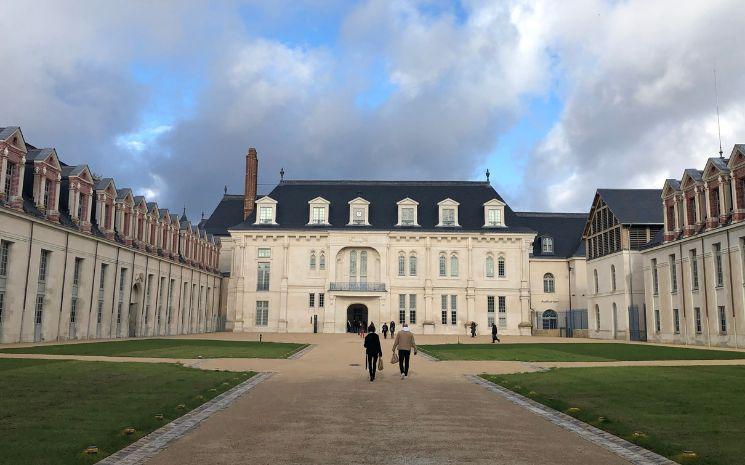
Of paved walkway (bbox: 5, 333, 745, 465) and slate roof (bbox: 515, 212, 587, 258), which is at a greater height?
→ slate roof (bbox: 515, 212, 587, 258)

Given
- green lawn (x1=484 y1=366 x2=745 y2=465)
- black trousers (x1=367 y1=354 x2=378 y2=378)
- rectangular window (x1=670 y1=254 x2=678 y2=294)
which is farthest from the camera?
rectangular window (x1=670 y1=254 x2=678 y2=294)

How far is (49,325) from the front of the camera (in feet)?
124

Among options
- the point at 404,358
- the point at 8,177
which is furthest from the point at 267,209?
the point at 404,358

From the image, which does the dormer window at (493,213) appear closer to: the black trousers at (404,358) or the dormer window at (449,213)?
the dormer window at (449,213)

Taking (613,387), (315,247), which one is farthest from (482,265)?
(613,387)

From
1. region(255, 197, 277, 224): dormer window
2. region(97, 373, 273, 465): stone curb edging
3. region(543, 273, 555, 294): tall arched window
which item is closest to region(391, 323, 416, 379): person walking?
region(97, 373, 273, 465): stone curb edging

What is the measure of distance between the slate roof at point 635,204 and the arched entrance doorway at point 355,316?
28.1 meters

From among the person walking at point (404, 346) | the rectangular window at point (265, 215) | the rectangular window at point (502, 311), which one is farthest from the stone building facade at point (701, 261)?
the rectangular window at point (265, 215)

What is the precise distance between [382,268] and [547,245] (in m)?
22.1

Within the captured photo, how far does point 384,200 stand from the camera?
2840 inches

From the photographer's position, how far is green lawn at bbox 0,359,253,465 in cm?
855

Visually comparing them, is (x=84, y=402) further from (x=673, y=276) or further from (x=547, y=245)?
(x=547, y=245)

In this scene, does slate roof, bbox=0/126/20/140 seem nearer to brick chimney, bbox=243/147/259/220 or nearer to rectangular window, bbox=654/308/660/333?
brick chimney, bbox=243/147/259/220

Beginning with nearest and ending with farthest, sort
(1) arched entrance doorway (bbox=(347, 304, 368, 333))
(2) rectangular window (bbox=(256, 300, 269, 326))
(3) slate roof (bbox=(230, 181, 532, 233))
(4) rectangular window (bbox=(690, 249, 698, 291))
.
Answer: (4) rectangular window (bbox=(690, 249, 698, 291)), (1) arched entrance doorway (bbox=(347, 304, 368, 333)), (2) rectangular window (bbox=(256, 300, 269, 326)), (3) slate roof (bbox=(230, 181, 532, 233))
